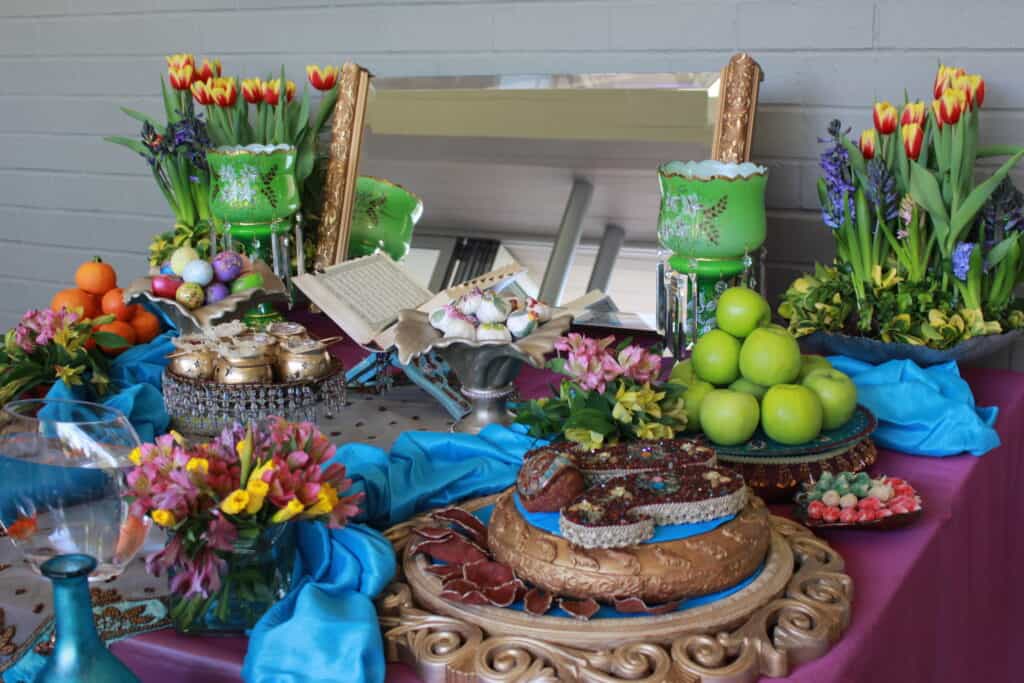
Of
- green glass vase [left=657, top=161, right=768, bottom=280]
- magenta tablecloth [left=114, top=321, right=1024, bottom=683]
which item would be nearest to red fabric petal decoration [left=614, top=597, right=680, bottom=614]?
magenta tablecloth [left=114, top=321, right=1024, bottom=683]

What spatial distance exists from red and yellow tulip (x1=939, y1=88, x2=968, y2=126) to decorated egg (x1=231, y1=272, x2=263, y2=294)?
0.97m

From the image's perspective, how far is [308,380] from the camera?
1267mm

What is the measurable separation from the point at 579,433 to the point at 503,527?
19 cm

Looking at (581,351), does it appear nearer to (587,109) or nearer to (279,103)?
(587,109)

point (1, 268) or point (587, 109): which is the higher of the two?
point (587, 109)

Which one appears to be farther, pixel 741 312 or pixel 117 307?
pixel 117 307

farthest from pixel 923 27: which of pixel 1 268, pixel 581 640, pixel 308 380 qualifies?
pixel 1 268

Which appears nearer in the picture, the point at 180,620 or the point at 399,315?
the point at 180,620

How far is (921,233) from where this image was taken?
1.61 meters

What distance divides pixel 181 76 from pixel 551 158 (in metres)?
0.73

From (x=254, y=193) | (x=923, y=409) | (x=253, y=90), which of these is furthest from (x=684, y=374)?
(x=253, y=90)

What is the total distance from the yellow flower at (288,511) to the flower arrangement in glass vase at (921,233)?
97cm

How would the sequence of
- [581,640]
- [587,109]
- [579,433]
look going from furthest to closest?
[587,109] → [579,433] → [581,640]

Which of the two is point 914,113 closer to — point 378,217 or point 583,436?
point 583,436
